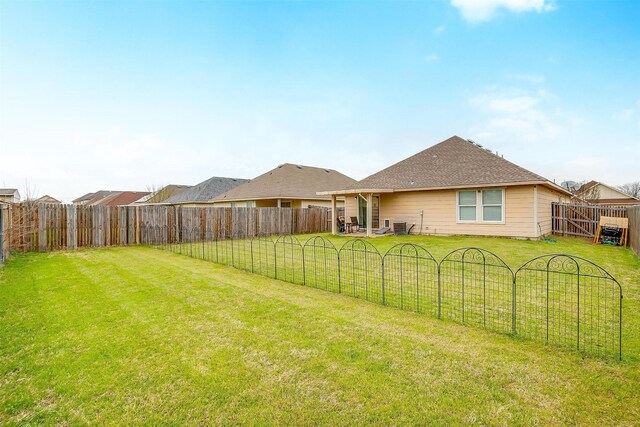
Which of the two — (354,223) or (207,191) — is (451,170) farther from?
(207,191)

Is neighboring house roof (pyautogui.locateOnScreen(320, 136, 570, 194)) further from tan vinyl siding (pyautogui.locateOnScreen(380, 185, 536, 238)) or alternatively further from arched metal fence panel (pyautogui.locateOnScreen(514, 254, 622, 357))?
arched metal fence panel (pyautogui.locateOnScreen(514, 254, 622, 357))

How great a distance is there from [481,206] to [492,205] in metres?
0.44

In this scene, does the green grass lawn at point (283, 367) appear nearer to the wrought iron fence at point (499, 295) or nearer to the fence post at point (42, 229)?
the wrought iron fence at point (499, 295)

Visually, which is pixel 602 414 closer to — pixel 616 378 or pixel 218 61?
pixel 616 378

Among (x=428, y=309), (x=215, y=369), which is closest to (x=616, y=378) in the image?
(x=428, y=309)

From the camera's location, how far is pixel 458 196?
572 inches

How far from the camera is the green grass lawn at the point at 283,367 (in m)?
2.36

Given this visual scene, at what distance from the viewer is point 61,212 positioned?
38.6ft

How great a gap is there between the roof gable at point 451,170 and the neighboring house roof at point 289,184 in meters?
5.74

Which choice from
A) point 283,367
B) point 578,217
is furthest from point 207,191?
point 283,367

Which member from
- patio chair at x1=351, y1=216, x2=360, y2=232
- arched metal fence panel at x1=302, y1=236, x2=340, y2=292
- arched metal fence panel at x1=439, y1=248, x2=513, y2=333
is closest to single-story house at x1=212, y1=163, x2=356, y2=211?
patio chair at x1=351, y1=216, x2=360, y2=232

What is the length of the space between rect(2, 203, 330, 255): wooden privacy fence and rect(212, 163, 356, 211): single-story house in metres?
3.44

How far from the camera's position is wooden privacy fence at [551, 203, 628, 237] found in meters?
12.8

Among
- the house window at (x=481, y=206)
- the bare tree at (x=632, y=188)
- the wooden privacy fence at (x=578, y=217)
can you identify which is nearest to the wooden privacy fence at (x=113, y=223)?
the house window at (x=481, y=206)
